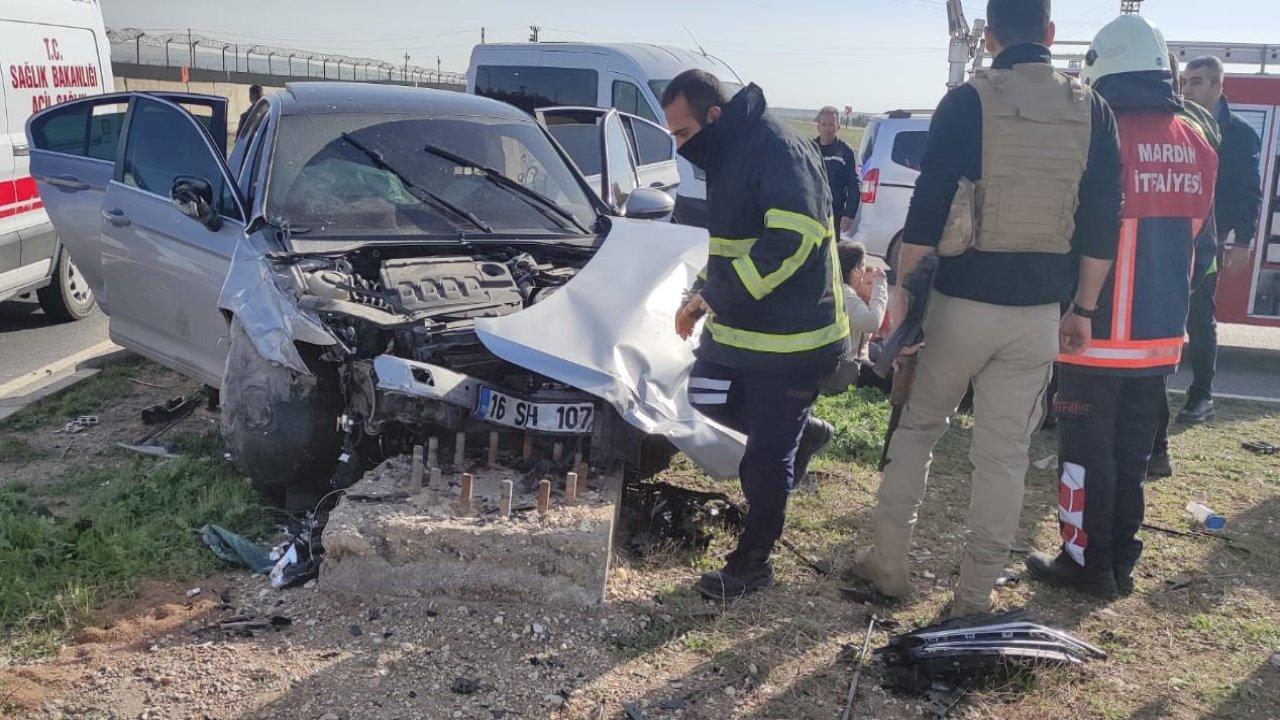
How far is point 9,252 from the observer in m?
7.23

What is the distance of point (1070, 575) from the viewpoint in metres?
4.07

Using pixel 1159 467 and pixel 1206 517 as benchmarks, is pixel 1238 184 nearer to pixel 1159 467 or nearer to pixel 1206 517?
pixel 1159 467

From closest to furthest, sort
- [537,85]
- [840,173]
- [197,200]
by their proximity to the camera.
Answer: [197,200] → [840,173] → [537,85]

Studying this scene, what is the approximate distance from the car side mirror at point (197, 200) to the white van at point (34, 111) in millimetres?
2180

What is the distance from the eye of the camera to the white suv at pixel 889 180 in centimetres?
1041

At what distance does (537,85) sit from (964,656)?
9.64 m

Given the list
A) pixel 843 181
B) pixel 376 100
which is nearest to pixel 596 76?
pixel 843 181

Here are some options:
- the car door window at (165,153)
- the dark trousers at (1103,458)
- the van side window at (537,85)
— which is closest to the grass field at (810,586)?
the dark trousers at (1103,458)

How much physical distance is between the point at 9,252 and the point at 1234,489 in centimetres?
797

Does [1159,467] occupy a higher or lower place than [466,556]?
lower

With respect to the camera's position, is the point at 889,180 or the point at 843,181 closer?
the point at 843,181

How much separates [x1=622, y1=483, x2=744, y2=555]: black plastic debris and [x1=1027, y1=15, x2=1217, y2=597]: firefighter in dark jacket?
1.34 m

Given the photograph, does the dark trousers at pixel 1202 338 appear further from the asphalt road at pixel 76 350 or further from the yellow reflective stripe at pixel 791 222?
the yellow reflective stripe at pixel 791 222

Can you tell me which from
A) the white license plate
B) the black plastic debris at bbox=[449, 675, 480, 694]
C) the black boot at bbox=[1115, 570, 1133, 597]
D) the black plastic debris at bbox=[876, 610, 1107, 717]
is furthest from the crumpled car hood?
the black boot at bbox=[1115, 570, 1133, 597]
